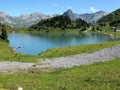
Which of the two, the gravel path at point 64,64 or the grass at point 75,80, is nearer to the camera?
the grass at point 75,80

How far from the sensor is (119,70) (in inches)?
1235

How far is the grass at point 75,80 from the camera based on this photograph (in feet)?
85.3

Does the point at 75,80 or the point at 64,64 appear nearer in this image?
the point at 75,80

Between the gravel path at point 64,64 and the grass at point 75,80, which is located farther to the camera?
the gravel path at point 64,64

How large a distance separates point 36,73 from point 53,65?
18.8ft

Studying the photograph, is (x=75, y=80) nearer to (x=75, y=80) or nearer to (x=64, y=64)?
(x=75, y=80)

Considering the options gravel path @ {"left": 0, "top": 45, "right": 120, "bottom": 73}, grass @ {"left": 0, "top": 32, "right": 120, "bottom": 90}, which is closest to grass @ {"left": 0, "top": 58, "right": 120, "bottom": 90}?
grass @ {"left": 0, "top": 32, "right": 120, "bottom": 90}

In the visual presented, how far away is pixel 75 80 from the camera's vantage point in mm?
29234

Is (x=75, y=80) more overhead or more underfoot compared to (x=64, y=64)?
more overhead

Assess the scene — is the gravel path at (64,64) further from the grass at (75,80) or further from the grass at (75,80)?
the grass at (75,80)

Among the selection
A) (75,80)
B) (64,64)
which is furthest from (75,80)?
(64,64)

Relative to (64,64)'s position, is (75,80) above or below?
above

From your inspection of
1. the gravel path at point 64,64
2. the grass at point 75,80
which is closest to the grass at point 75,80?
the grass at point 75,80

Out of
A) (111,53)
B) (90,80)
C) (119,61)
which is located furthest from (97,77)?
(111,53)
